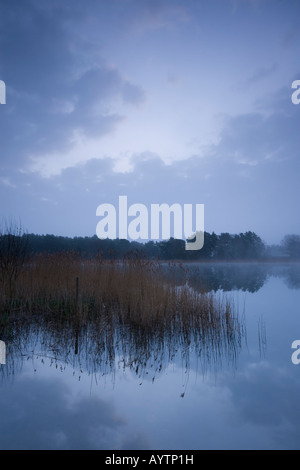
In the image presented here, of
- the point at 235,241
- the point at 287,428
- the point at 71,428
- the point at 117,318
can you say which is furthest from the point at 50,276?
the point at 235,241

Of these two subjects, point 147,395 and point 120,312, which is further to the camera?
point 120,312

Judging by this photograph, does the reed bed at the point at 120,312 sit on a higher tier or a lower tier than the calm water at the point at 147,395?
higher

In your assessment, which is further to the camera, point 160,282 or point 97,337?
point 160,282

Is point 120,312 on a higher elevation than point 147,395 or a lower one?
higher

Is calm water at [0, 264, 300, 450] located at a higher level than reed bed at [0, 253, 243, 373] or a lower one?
lower

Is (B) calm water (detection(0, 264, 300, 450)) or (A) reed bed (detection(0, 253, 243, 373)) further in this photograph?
(A) reed bed (detection(0, 253, 243, 373))

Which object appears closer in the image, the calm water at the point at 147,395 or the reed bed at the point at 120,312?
the calm water at the point at 147,395

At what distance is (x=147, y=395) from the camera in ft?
9.57

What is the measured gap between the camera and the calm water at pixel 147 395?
2.26 meters

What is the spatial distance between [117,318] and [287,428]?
359 centimetres

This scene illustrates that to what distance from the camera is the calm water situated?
7.40ft

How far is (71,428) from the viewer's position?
7.69 ft

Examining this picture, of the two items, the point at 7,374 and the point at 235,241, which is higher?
the point at 235,241
